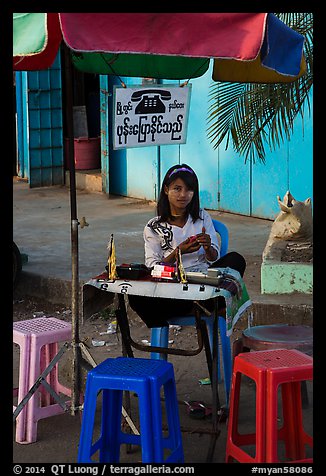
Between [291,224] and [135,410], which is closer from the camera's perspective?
[135,410]

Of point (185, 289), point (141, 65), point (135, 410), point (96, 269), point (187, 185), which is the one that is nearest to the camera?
point (185, 289)

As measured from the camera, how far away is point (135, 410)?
17.7 ft

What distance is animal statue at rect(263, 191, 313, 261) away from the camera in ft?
24.4

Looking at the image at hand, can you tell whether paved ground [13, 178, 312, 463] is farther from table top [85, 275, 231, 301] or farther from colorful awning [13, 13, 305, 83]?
colorful awning [13, 13, 305, 83]

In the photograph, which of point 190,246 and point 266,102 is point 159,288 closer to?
point 190,246

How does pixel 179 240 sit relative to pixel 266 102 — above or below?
below

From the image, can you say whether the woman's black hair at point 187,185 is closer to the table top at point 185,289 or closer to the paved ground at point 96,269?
the table top at point 185,289

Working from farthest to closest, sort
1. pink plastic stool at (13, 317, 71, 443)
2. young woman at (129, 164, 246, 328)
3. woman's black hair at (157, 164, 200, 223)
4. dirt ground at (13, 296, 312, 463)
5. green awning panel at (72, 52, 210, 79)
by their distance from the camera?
green awning panel at (72, 52, 210, 79) → woman's black hair at (157, 164, 200, 223) → young woman at (129, 164, 246, 328) → pink plastic stool at (13, 317, 71, 443) → dirt ground at (13, 296, 312, 463)

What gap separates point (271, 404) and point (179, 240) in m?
1.42

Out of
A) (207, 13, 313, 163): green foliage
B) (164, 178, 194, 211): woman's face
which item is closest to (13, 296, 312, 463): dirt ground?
(164, 178, 194, 211): woman's face

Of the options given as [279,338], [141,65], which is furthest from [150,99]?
[279,338]

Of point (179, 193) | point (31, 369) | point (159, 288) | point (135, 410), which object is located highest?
point (179, 193)

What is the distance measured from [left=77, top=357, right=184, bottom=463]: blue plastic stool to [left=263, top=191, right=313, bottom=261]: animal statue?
3.14 meters
